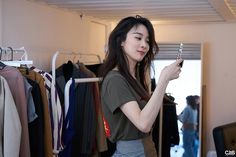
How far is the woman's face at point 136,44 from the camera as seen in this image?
1453 millimetres

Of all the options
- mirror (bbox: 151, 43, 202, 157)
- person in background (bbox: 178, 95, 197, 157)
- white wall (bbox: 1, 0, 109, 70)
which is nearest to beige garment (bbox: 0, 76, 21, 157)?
white wall (bbox: 1, 0, 109, 70)

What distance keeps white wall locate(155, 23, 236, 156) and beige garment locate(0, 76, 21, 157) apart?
2706 millimetres

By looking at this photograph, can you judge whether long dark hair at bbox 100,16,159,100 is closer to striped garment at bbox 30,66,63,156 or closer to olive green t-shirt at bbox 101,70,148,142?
olive green t-shirt at bbox 101,70,148,142

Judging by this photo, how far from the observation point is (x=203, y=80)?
396cm

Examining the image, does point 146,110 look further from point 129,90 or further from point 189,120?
point 189,120

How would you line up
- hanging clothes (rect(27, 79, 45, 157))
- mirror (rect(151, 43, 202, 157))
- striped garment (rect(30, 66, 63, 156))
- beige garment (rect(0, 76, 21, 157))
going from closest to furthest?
1. beige garment (rect(0, 76, 21, 157))
2. hanging clothes (rect(27, 79, 45, 157))
3. striped garment (rect(30, 66, 63, 156))
4. mirror (rect(151, 43, 202, 157))

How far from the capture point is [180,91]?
154 inches

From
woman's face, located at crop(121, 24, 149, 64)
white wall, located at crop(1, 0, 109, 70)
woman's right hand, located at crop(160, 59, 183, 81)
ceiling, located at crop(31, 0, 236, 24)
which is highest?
ceiling, located at crop(31, 0, 236, 24)

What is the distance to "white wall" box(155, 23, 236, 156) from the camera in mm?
3887

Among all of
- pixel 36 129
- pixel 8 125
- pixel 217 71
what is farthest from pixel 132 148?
pixel 217 71

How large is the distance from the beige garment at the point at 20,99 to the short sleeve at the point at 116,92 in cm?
56

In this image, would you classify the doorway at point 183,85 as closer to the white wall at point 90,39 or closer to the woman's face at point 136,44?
the white wall at point 90,39

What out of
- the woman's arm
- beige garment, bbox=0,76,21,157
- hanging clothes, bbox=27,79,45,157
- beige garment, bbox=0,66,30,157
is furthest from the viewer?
hanging clothes, bbox=27,79,45,157

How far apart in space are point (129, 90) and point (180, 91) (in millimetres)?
2602
